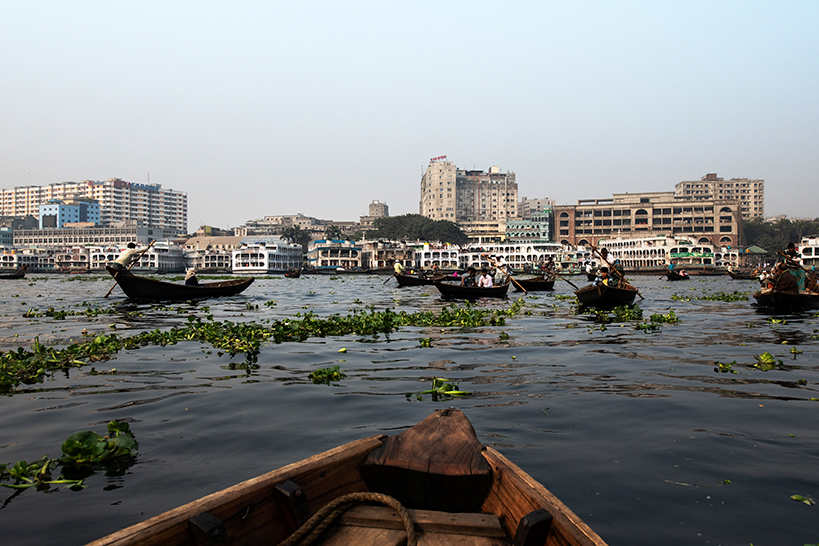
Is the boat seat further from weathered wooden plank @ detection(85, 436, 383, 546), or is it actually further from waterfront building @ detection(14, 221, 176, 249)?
waterfront building @ detection(14, 221, 176, 249)

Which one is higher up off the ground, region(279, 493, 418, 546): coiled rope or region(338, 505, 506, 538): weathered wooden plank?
region(279, 493, 418, 546): coiled rope

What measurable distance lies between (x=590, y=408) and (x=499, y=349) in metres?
4.17

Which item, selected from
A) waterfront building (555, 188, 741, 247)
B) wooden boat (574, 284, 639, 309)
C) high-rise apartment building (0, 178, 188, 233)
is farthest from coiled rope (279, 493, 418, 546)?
high-rise apartment building (0, 178, 188, 233)

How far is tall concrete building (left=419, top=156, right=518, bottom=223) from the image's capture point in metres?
157

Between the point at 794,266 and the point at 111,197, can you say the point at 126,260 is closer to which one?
the point at 794,266

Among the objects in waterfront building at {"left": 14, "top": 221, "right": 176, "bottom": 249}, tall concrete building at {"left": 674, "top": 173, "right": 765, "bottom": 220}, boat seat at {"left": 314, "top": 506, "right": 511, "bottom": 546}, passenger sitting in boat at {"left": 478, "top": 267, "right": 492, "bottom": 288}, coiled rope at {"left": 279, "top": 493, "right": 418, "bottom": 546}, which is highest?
tall concrete building at {"left": 674, "top": 173, "right": 765, "bottom": 220}

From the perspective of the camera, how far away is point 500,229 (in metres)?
142

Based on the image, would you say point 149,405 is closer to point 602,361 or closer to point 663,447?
point 663,447

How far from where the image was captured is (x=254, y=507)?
2746mm

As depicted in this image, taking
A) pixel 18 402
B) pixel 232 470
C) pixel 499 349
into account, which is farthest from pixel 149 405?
pixel 499 349

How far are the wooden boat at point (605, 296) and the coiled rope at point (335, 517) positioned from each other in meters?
15.8

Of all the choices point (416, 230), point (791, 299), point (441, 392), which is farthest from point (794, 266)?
point (416, 230)

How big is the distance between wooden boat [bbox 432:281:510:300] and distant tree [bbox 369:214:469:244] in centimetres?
9581

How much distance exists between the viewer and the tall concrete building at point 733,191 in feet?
534
